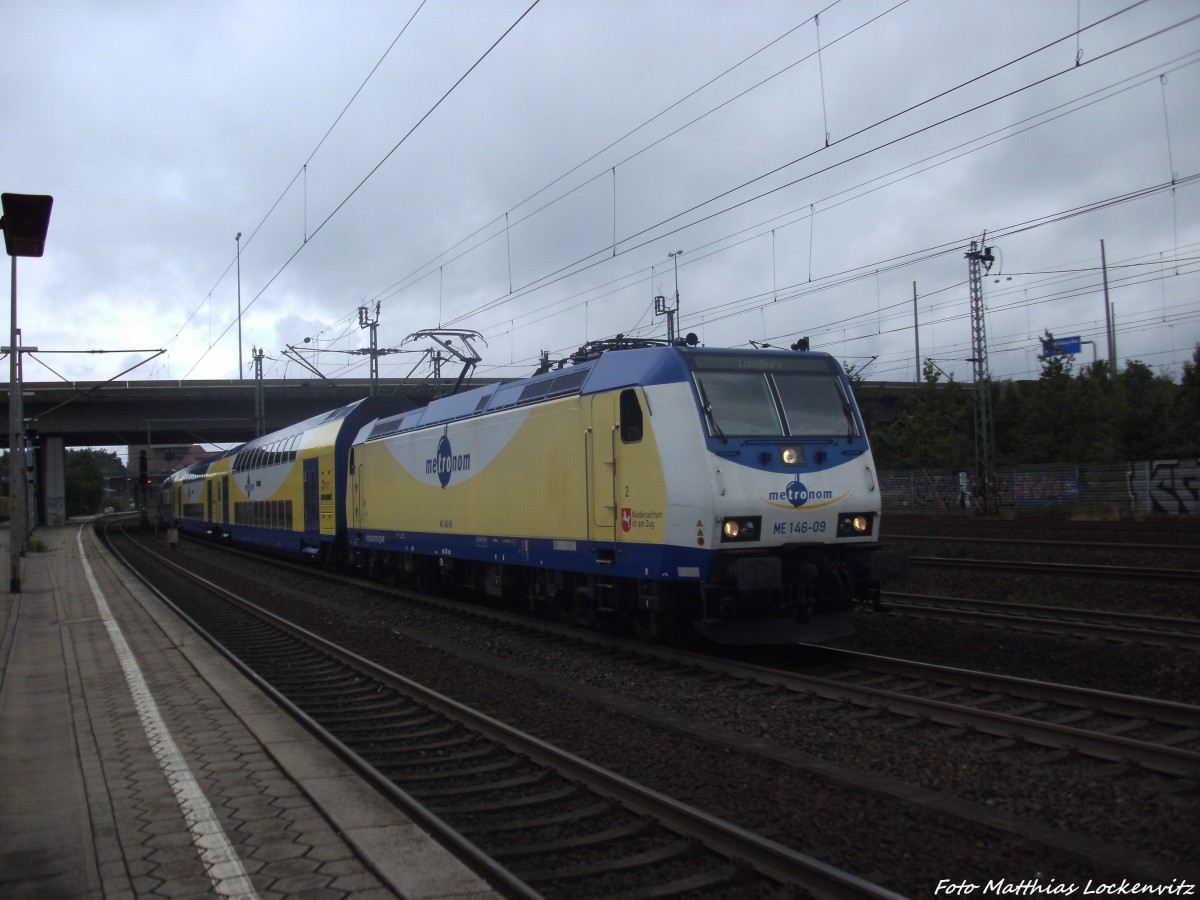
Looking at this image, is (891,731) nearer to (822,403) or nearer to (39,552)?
(822,403)

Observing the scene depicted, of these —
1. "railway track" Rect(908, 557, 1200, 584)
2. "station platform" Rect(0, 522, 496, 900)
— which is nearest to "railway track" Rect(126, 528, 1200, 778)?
"station platform" Rect(0, 522, 496, 900)

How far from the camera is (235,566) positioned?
99.7 ft

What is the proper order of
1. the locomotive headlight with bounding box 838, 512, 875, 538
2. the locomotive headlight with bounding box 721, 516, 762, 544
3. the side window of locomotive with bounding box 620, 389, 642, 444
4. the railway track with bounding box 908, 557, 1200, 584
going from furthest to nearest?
the railway track with bounding box 908, 557, 1200, 584, the side window of locomotive with bounding box 620, 389, 642, 444, the locomotive headlight with bounding box 838, 512, 875, 538, the locomotive headlight with bounding box 721, 516, 762, 544

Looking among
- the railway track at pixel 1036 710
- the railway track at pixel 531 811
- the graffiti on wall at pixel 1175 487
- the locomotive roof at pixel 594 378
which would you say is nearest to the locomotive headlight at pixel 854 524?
the railway track at pixel 1036 710

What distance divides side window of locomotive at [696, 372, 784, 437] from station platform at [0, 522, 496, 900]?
16.8 ft

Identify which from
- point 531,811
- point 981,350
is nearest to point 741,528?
point 531,811

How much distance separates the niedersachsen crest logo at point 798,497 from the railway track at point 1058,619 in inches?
58.1

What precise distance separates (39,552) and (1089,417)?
1756 inches

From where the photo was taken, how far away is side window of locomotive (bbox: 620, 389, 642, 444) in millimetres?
10875

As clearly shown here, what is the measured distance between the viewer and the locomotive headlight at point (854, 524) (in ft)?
34.7

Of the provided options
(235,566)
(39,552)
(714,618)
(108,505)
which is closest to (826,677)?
(714,618)

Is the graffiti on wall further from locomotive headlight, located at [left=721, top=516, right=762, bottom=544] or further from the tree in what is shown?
the tree

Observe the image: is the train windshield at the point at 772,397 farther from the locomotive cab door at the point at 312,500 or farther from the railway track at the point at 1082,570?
the locomotive cab door at the point at 312,500

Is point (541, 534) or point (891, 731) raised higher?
point (541, 534)
